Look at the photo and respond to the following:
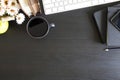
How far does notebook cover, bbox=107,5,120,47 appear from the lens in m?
0.92

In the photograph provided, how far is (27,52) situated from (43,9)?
180 mm

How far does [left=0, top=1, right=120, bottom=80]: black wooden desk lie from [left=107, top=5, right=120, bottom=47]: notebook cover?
0.03 meters

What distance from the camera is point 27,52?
0.97m

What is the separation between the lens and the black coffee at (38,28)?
Result: 0.95 metres

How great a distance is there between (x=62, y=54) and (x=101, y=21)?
19 cm

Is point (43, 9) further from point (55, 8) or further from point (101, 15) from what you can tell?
point (101, 15)

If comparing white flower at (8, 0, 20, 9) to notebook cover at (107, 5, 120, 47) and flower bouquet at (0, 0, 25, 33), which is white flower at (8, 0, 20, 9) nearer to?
flower bouquet at (0, 0, 25, 33)

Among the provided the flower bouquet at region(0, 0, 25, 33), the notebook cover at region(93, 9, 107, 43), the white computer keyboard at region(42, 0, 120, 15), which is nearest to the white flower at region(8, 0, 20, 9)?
the flower bouquet at region(0, 0, 25, 33)

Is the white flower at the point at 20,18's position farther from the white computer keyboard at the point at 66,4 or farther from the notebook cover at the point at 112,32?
the notebook cover at the point at 112,32

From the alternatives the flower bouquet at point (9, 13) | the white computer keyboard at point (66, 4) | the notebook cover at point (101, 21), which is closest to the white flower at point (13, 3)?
the flower bouquet at point (9, 13)

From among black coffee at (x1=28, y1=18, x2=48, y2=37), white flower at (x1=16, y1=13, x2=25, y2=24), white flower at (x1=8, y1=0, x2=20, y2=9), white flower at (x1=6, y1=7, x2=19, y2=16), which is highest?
white flower at (x1=8, y1=0, x2=20, y2=9)

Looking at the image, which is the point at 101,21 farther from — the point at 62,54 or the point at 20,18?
the point at 20,18

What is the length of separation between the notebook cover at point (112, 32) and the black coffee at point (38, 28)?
0.24 m

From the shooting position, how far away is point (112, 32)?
36.2 inches
